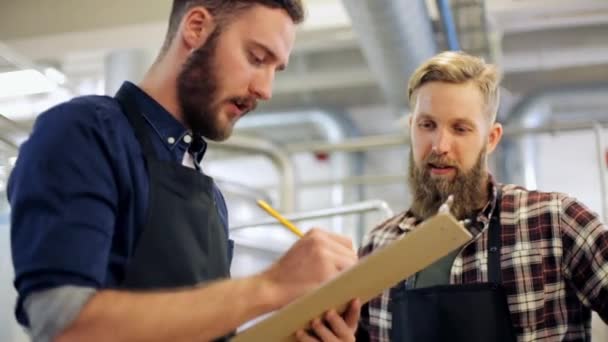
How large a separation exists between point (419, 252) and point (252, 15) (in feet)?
1.42

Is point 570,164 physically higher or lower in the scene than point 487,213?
higher

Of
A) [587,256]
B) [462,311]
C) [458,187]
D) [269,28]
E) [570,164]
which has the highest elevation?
[570,164]

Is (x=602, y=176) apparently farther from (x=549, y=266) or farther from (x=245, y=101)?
(x=245, y=101)

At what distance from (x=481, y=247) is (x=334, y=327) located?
19.7 inches

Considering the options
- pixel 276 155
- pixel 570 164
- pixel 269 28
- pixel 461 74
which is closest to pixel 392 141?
pixel 276 155

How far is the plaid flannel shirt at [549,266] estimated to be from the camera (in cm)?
121

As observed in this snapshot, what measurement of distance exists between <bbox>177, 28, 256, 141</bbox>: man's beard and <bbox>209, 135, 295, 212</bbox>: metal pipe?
5.92 ft

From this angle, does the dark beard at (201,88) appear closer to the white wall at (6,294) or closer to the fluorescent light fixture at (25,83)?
the white wall at (6,294)

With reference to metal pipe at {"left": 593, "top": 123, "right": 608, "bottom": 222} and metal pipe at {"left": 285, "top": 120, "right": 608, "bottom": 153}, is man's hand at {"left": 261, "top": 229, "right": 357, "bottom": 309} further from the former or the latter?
metal pipe at {"left": 285, "top": 120, "right": 608, "bottom": 153}

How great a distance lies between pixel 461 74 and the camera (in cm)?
140

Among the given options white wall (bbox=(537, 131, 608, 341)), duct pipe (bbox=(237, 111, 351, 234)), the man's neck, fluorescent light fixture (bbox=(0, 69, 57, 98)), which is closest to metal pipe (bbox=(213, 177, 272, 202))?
duct pipe (bbox=(237, 111, 351, 234))

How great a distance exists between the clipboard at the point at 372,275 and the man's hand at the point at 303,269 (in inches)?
0.5

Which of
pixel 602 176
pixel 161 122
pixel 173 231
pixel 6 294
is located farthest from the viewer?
pixel 602 176

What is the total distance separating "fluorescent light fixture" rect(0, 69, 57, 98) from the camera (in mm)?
1888
